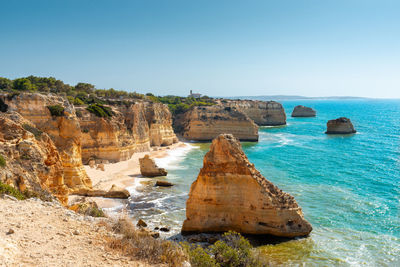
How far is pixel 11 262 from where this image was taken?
652 cm

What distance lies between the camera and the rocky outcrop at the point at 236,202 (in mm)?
17328

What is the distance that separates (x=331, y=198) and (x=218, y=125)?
4368 cm

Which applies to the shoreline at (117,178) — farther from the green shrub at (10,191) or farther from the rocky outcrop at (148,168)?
the green shrub at (10,191)

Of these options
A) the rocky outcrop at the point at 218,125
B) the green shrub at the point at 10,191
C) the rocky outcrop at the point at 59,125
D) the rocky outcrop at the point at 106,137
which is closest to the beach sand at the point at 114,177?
the rocky outcrop at the point at 106,137

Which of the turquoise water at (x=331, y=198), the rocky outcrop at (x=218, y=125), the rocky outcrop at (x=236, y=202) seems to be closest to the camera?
the turquoise water at (x=331, y=198)

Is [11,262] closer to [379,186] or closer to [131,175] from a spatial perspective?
[131,175]

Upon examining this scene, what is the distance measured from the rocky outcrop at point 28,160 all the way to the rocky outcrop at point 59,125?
492 centimetres

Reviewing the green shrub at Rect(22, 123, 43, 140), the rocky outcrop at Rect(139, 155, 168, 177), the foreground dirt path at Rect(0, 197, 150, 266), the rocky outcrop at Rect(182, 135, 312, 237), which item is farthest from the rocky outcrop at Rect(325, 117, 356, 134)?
the foreground dirt path at Rect(0, 197, 150, 266)

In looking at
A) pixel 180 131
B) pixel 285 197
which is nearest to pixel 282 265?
pixel 285 197

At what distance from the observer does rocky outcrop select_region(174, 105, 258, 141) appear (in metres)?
67.9

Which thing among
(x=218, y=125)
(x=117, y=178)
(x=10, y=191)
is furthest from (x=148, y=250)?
(x=218, y=125)

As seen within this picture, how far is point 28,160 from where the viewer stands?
1438 cm

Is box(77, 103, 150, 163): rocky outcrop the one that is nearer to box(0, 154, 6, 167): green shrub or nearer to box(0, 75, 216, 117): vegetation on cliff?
box(0, 75, 216, 117): vegetation on cliff

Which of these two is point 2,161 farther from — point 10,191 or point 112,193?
point 112,193
